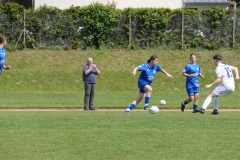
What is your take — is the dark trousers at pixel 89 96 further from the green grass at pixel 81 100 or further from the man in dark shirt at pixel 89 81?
the green grass at pixel 81 100

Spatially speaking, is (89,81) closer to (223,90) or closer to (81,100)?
(81,100)

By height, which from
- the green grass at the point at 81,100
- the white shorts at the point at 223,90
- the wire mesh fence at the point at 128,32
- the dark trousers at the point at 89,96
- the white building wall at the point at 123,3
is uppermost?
the white building wall at the point at 123,3

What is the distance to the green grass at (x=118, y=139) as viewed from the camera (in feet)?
34.6

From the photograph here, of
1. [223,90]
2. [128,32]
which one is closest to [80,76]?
[128,32]

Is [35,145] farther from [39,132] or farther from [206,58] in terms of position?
[206,58]

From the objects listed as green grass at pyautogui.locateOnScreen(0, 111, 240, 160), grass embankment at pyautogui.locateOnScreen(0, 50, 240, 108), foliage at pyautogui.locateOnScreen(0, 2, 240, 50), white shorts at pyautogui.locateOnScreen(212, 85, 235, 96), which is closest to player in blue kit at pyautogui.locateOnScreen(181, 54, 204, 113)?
white shorts at pyautogui.locateOnScreen(212, 85, 235, 96)

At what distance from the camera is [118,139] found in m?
12.0

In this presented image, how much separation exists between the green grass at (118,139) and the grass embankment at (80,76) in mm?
12325

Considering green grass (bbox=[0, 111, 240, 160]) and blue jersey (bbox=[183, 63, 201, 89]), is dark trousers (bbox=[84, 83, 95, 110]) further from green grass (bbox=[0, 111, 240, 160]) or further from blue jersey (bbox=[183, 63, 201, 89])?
green grass (bbox=[0, 111, 240, 160])

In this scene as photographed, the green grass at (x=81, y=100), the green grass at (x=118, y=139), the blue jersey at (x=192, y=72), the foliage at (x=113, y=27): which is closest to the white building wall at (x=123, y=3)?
the foliage at (x=113, y=27)

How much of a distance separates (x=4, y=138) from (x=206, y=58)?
26845 millimetres

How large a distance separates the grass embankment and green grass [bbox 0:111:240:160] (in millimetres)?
12325

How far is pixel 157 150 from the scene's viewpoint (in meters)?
10.9

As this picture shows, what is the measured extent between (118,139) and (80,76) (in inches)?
899
